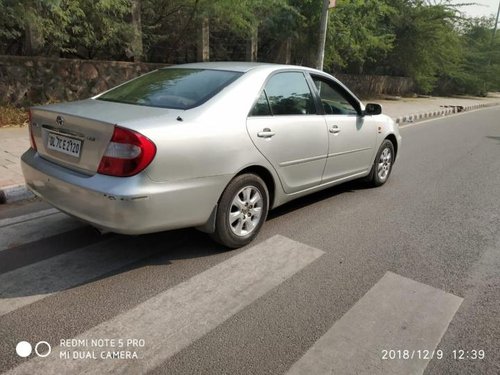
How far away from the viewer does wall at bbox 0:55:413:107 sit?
9539 mm

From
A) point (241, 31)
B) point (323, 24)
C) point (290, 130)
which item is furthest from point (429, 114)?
point (290, 130)

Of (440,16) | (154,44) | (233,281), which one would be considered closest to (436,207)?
(233,281)

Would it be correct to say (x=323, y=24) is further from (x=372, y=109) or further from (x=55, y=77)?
(x=372, y=109)

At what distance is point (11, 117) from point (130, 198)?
7204 mm

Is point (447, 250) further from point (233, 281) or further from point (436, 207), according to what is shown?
point (233, 281)

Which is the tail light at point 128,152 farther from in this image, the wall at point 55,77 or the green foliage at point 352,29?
the green foliage at point 352,29

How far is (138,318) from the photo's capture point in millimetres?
2828

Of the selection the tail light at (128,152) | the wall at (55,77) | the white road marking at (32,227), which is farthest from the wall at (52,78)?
the tail light at (128,152)

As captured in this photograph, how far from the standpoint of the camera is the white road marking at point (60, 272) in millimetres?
3008

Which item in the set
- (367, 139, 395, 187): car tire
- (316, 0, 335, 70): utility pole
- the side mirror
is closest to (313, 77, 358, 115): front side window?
the side mirror

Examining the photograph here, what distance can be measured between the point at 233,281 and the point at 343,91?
9.14ft

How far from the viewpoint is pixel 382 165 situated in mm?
6055

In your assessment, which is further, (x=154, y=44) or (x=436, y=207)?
(x=154, y=44)

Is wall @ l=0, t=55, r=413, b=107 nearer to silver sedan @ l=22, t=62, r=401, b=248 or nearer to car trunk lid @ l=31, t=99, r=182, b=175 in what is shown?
silver sedan @ l=22, t=62, r=401, b=248
